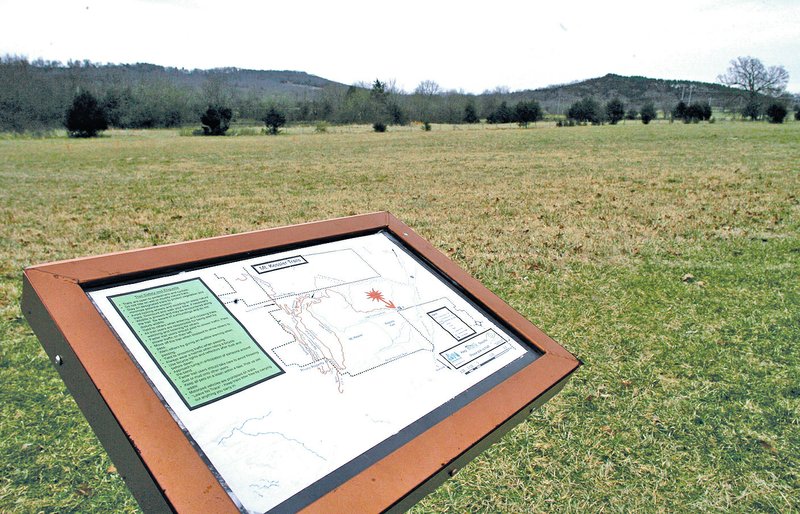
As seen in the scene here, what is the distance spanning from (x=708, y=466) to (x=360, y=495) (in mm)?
2103

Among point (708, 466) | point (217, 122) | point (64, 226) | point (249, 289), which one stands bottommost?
point (708, 466)

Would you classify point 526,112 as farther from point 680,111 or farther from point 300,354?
point 300,354

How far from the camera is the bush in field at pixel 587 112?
56.0 m

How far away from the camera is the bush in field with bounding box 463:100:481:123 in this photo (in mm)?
62781

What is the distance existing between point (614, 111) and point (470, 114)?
56.0ft

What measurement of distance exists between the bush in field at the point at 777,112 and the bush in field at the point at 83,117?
58433mm

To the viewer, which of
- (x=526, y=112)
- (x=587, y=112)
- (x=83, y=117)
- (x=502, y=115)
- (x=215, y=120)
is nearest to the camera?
(x=83, y=117)

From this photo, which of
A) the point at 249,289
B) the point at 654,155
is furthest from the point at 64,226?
the point at 654,155

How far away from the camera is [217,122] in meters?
43.3

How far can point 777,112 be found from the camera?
147ft

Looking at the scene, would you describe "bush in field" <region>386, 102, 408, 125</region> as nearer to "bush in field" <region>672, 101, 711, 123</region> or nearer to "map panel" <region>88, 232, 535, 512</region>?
"bush in field" <region>672, 101, 711, 123</region>

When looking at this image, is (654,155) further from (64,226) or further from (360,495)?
(360,495)

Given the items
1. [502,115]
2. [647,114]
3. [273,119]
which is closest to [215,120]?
[273,119]

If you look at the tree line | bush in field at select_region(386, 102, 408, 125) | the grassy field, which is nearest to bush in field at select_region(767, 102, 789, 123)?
the tree line
